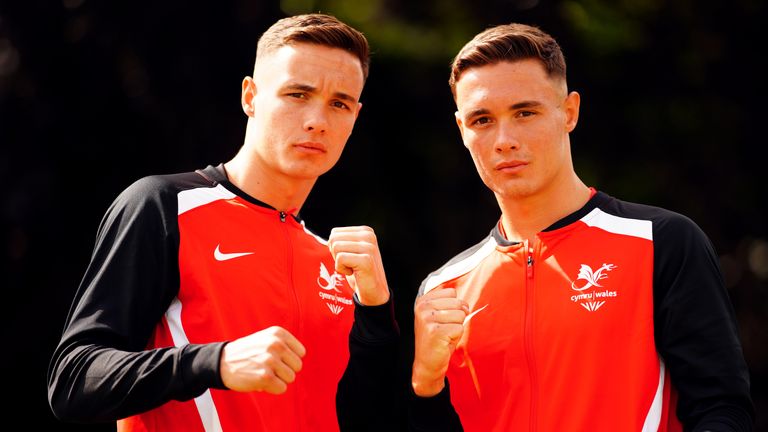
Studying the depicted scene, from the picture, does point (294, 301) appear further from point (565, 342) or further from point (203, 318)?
point (565, 342)

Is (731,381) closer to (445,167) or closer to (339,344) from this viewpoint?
(339,344)

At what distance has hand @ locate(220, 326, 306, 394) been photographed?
10.1 feet

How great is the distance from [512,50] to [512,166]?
460 millimetres

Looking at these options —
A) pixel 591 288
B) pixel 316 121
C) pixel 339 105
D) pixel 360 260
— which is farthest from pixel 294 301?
pixel 591 288

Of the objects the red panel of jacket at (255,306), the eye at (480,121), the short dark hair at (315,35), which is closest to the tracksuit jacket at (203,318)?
the red panel of jacket at (255,306)

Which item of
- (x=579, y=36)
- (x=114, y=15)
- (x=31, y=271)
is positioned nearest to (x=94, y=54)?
(x=114, y=15)

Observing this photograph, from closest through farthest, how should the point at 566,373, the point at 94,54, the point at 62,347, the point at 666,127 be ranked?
the point at 62,347 → the point at 566,373 → the point at 94,54 → the point at 666,127

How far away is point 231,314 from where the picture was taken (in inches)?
150

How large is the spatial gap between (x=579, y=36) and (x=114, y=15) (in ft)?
10.4

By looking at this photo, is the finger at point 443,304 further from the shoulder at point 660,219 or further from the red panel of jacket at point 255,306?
the shoulder at point 660,219

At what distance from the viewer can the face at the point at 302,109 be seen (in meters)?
4.04

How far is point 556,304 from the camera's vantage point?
3.83 metres

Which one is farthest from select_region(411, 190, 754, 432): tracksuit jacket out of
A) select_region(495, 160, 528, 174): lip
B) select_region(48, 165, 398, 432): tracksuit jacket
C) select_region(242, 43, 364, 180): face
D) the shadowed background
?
the shadowed background

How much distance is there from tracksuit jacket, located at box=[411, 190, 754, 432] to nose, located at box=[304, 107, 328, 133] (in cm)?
86
